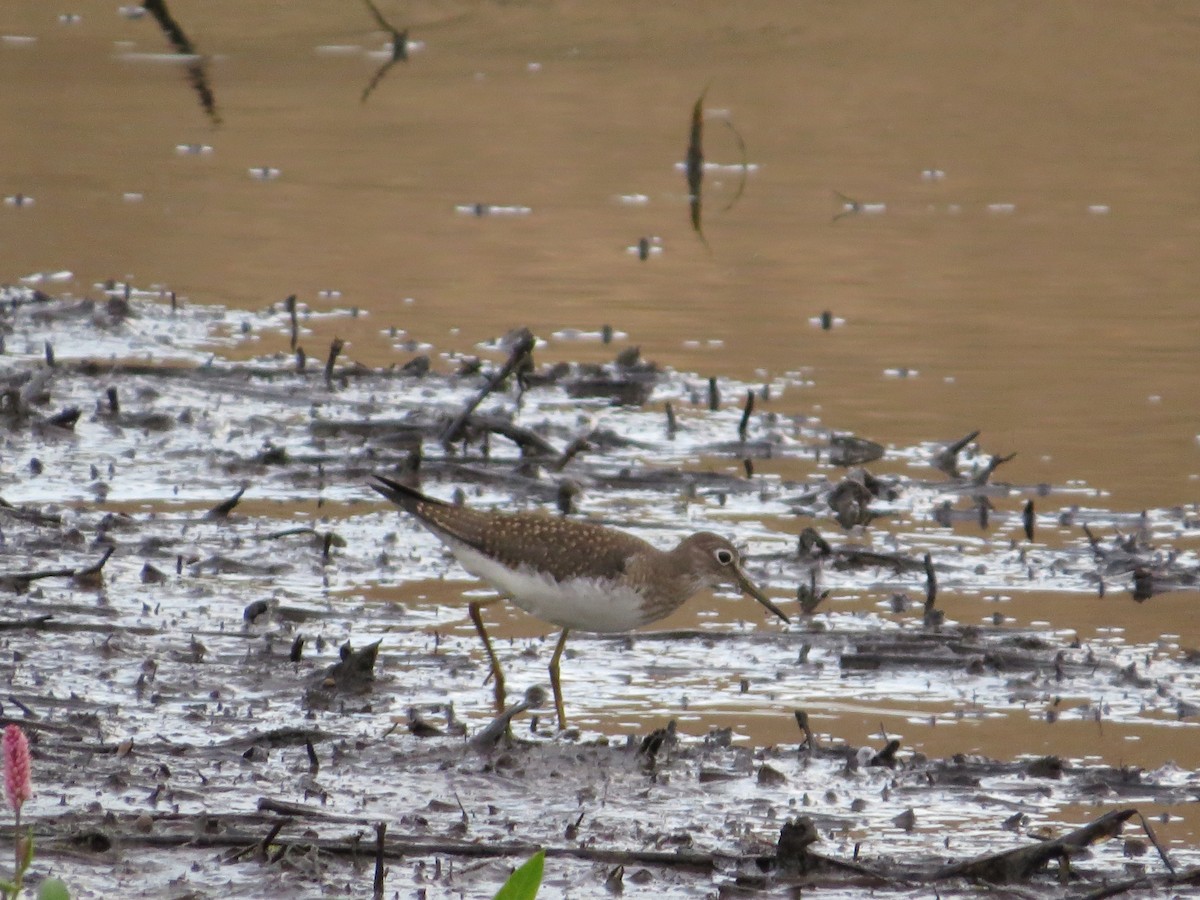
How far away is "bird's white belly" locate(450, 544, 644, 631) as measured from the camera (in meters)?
6.27

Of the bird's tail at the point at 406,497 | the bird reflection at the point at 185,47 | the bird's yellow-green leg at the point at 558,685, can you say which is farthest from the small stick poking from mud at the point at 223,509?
the bird reflection at the point at 185,47

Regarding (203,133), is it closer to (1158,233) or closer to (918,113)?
(918,113)

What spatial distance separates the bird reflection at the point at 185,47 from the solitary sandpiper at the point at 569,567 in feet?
41.6

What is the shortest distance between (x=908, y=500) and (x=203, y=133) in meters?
10.3

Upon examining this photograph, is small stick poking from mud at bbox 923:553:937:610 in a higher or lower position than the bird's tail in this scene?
lower

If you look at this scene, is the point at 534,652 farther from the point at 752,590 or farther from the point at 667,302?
the point at 667,302

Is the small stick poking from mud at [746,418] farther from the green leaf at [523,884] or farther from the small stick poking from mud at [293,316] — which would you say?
the green leaf at [523,884]

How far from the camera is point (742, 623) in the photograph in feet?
23.6

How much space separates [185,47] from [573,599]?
16180 mm

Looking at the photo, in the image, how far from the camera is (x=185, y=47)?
21.2m

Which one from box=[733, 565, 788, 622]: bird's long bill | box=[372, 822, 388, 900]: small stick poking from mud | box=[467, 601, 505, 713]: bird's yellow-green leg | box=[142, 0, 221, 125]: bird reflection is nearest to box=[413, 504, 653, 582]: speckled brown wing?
box=[467, 601, 505, 713]: bird's yellow-green leg

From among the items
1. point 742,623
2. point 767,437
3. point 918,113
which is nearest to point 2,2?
point 918,113

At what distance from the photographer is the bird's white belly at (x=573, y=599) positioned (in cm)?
627

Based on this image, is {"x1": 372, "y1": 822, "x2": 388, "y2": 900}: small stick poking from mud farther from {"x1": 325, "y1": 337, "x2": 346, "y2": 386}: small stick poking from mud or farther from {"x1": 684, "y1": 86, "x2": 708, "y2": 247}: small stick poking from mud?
{"x1": 684, "y1": 86, "x2": 708, "y2": 247}: small stick poking from mud
